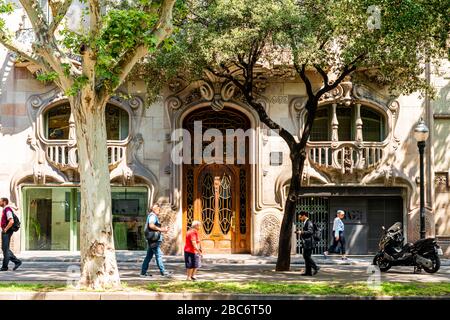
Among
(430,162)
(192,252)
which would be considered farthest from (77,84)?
(430,162)

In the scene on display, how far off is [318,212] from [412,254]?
6383mm

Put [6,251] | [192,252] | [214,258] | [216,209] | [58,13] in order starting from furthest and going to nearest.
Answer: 1. [216,209]
2. [214,258]
3. [6,251]
4. [192,252]
5. [58,13]

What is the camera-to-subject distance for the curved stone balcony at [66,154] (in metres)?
25.3

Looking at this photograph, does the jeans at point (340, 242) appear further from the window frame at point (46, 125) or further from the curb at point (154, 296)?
the curb at point (154, 296)

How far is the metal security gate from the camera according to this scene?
25.9 metres

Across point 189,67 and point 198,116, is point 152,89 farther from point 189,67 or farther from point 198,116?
point 198,116

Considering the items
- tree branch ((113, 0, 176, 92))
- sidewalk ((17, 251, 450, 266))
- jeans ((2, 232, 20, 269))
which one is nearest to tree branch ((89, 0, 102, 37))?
tree branch ((113, 0, 176, 92))

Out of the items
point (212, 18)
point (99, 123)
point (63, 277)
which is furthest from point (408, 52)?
point (63, 277)

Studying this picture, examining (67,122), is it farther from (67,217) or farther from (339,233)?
(339,233)

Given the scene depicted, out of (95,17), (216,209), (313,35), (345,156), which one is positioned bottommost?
(216,209)

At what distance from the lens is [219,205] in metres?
26.2

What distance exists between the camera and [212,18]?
1973cm

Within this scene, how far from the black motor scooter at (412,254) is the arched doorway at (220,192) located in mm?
6842

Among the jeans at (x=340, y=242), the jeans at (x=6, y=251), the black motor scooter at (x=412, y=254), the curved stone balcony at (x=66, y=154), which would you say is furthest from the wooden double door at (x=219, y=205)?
the jeans at (x=6, y=251)
